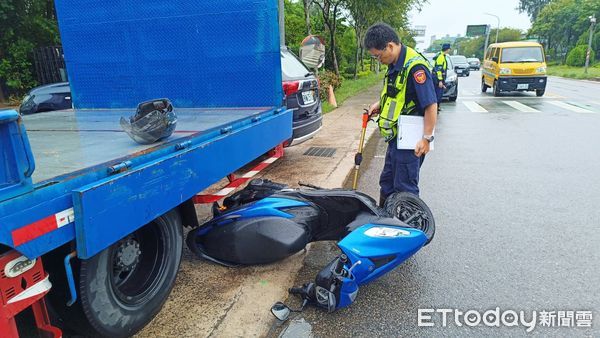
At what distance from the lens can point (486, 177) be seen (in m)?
5.61

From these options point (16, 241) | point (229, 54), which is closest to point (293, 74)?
point (229, 54)

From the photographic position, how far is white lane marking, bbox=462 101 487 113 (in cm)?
1255

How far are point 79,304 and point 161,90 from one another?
3.17 metres

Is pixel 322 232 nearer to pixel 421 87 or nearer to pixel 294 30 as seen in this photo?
pixel 421 87

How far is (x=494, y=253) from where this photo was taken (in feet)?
11.1

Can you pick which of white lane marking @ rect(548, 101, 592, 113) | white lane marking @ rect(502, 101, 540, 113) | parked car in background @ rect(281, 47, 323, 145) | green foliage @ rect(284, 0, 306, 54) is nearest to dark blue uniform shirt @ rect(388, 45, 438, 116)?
parked car in background @ rect(281, 47, 323, 145)

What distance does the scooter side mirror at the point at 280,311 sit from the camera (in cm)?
254

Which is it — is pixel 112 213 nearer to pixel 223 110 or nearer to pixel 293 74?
pixel 223 110

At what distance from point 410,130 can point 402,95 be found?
0.97ft

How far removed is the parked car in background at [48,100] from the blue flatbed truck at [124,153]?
3.98 metres

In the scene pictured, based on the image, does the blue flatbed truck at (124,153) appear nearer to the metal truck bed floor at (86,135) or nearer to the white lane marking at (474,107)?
the metal truck bed floor at (86,135)

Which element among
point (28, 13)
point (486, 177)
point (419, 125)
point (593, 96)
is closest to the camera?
point (419, 125)

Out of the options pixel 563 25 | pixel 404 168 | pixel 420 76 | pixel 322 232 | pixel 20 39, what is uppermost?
pixel 563 25

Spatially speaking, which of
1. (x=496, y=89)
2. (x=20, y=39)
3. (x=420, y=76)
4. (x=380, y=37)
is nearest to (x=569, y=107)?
(x=496, y=89)
